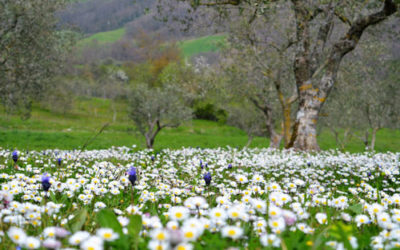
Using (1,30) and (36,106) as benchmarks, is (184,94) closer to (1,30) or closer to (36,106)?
(1,30)

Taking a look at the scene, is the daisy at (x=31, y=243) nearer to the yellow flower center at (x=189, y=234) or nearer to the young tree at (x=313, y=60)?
the yellow flower center at (x=189, y=234)

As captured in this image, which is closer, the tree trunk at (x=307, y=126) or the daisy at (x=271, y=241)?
the daisy at (x=271, y=241)

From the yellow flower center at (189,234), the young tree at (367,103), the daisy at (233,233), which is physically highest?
the young tree at (367,103)

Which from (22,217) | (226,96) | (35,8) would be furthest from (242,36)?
(22,217)

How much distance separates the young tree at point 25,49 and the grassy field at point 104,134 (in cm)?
389

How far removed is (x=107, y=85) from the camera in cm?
9719

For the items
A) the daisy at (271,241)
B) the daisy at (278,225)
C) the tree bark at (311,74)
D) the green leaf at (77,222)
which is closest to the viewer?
the daisy at (271,241)

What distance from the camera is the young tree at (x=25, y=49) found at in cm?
1916

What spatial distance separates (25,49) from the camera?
20.5 m

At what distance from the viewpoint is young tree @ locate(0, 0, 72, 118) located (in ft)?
62.8

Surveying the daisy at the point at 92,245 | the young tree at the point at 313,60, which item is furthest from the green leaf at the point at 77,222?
the young tree at the point at 313,60

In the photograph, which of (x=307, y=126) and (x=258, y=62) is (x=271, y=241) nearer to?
(x=307, y=126)

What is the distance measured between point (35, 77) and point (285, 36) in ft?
58.9

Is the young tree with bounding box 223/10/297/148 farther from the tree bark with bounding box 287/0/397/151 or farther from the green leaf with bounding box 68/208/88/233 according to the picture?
the green leaf with bounding box 68/208/88/233
